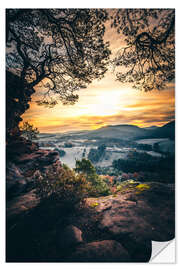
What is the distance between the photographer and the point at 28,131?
3385mm

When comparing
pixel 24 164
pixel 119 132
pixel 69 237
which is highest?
pixel 119 132

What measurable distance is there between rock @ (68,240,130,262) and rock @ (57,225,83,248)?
14 centimetres

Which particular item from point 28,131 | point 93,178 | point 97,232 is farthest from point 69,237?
point 28,131

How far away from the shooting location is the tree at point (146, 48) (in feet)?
9.98

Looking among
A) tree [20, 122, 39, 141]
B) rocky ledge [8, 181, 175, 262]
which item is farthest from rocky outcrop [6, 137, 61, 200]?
rocky ledge [8, 181, 175, 262]

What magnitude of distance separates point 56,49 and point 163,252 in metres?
6.29

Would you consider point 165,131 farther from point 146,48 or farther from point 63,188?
point 63,188

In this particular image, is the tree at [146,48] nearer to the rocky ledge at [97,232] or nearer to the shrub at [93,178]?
the shrub at [93,178]

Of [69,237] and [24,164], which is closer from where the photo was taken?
[69,237]

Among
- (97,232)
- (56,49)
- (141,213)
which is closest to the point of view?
(97,232)

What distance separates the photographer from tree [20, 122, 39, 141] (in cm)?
336

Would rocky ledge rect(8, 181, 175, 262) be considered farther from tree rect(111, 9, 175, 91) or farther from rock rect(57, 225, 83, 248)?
tree rect(111, 9, 175, 91)

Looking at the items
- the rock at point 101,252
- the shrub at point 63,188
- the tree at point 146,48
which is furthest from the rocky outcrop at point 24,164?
the tree at point 146,48
